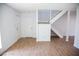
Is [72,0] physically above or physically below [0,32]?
above

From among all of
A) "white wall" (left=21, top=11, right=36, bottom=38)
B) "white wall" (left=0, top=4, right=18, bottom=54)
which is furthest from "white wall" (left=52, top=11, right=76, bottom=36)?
"white wall" (left=0, top=4, right=18, bottom=54)

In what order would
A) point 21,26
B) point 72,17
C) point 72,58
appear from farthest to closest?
point 72,17, point 21,26, point 72,58

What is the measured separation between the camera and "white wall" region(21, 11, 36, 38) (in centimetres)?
780

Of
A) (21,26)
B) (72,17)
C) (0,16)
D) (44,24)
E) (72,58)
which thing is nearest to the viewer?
(72,58)

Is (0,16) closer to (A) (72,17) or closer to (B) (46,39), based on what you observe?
(B) (46,39)

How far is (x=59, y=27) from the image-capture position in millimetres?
8469

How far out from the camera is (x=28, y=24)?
311 inches

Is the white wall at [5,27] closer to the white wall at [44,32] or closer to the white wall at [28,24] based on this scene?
the white wall at [44,32]

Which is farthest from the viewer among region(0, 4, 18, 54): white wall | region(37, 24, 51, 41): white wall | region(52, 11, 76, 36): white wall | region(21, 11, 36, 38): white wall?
region(52, 11, 76, 36): white wall

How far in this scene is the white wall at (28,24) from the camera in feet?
25.6

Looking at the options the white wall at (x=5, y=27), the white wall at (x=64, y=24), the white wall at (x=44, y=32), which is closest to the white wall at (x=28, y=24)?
the white wall at (x=44, y=32)

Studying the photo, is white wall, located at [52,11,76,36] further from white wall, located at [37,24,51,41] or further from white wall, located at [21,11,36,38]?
white wall, located at [37,24,51,41]

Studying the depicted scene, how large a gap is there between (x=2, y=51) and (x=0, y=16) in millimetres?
1340

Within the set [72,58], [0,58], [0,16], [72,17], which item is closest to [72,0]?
[72,58]
